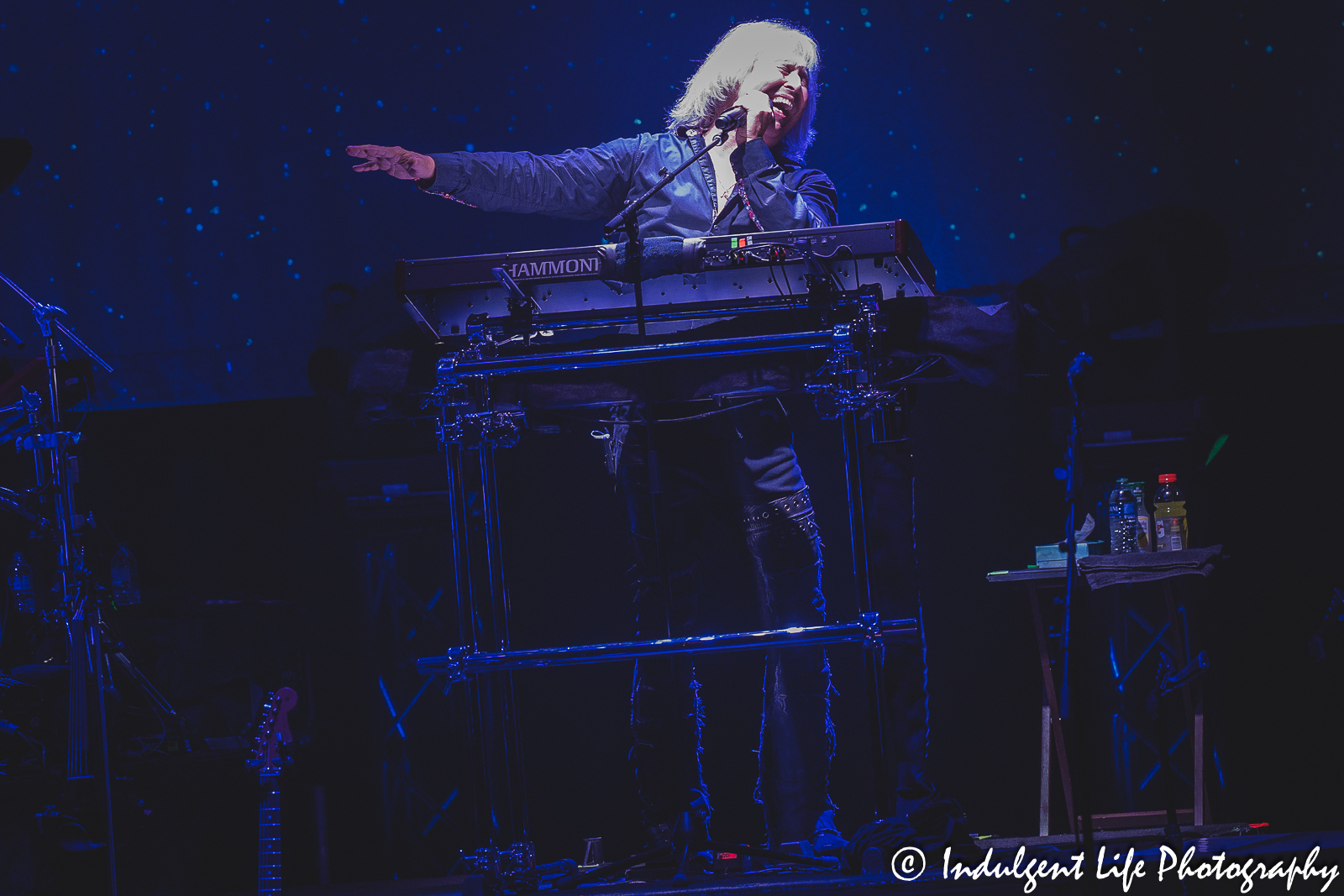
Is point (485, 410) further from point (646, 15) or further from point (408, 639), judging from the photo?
point (646, 15)

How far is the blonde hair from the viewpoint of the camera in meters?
3.19

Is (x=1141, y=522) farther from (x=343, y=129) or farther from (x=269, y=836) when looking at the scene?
(x=343, y=129)

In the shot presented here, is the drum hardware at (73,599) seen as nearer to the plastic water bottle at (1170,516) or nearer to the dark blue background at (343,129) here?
the dark blue background at (343,129)

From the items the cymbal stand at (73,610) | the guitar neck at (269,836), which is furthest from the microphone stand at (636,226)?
the cymbal stand at (73,610)

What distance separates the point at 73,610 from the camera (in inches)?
112

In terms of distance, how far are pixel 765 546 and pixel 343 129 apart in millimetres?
2497

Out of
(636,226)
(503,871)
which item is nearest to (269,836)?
(503,871)

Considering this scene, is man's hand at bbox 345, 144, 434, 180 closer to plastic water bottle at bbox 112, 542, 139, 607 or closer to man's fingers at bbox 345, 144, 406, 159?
man's fingers at bbox 345, 144, 406, 159

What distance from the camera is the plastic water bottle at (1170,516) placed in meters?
3.39

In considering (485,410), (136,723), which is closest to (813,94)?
(485,410)

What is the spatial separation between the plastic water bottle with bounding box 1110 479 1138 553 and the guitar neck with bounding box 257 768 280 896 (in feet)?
8.28

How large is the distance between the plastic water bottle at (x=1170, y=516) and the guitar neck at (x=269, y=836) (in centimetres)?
262

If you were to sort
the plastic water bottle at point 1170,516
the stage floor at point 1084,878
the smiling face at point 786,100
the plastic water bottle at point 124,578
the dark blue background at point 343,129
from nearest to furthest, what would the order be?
the stage floor at point 1084,878 → the smiling face at point 786,100 → the plastic water bottle at point 1170,516 → the plastic water bottle at point 124,578 → the dark blue background at point 343,129

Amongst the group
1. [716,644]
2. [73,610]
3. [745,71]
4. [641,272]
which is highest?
[745,71]
